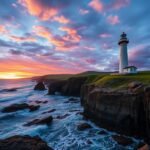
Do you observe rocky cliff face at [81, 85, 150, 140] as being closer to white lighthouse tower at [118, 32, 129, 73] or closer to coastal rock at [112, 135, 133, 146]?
coastal rock at [112, 135, 133, 146]

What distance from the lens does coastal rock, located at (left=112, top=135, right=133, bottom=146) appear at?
13.4 metres

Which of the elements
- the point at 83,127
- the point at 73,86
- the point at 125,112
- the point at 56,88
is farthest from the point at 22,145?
the point at 56,88

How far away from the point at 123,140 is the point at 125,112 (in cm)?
263

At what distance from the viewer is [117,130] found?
51.8ft

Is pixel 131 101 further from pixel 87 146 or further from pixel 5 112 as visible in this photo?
pixel 5 112

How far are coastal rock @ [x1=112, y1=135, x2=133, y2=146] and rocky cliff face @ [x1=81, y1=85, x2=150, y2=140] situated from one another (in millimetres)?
887

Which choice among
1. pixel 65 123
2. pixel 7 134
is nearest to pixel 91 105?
pixel 65 123

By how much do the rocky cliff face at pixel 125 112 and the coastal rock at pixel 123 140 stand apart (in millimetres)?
887

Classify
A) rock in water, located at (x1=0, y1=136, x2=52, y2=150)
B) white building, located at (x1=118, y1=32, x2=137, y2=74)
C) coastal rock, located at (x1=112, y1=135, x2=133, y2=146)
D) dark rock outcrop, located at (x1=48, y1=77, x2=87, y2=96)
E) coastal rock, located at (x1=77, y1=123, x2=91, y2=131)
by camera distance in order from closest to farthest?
rock in water, located at (x1=0, y1=136, x2=52, y2=150) → coastal rock, located at (x1=112, y1=135, x2=133, y2=146) → coastal rock, located at (x1=77, y1=123, x2=91, y2=131) → white building, located at (x1=118, y1=32, x2=137, y2=74) → dark rock outcrop, located at (x1=48, y1=77, x2=87, y2=96)

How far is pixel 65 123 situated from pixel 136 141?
28.3ft

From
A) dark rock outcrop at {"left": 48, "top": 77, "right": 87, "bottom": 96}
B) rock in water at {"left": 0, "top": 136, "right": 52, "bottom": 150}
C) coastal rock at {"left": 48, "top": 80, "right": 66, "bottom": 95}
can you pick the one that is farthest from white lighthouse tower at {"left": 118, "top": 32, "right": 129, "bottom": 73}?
rock in water at {"left": 0, "top": 136, "right": 52, "bottom": 150}

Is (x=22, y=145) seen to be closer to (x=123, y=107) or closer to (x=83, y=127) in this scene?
(x=83, y=127)

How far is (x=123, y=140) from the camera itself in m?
13.8

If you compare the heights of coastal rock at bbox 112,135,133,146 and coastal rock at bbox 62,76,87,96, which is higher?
coastal rock at bbox 62,76,87,96
